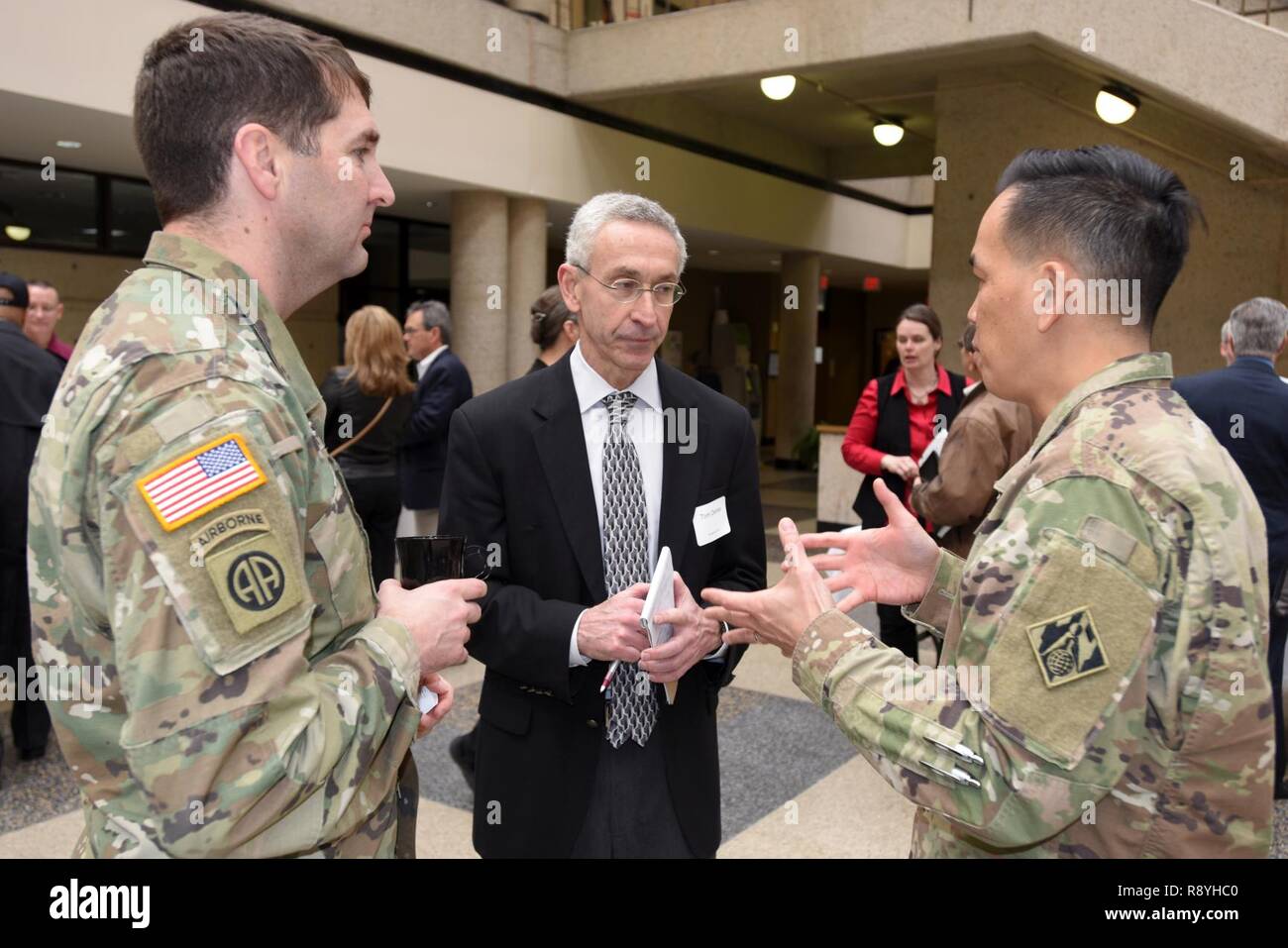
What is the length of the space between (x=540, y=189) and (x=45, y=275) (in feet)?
14.6

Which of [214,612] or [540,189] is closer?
[214,612]

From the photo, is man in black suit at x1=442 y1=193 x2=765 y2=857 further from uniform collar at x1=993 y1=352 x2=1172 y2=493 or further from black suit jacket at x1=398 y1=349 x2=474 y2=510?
black suit jacket at x1=398 y1=349 x2=474 y2=510

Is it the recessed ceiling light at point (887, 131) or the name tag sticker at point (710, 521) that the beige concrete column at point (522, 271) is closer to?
the recessed ceiling light at point (887, 131)

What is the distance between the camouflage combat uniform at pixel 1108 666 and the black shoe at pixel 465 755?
8.70ft

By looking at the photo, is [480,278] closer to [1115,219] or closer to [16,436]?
[16,436]

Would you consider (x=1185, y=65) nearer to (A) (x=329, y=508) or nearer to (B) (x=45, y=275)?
(A) (x=329, y=508)

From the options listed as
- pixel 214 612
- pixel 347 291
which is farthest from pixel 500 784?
pixel 347 291

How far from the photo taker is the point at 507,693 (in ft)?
6.70

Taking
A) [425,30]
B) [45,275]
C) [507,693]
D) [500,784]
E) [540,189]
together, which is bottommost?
[500,784]

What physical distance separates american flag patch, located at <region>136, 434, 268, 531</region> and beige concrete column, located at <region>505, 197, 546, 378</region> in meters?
8.65

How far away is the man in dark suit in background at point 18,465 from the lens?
12.5ft

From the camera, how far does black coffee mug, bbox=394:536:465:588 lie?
1.40 m

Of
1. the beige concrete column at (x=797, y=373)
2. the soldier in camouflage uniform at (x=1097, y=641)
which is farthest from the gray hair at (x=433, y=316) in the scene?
the beige concrete column at (x=797, y=373)

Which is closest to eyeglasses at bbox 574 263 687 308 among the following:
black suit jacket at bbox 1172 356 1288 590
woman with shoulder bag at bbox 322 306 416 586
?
black suit jacket at bbox 1172 356 1288 590
